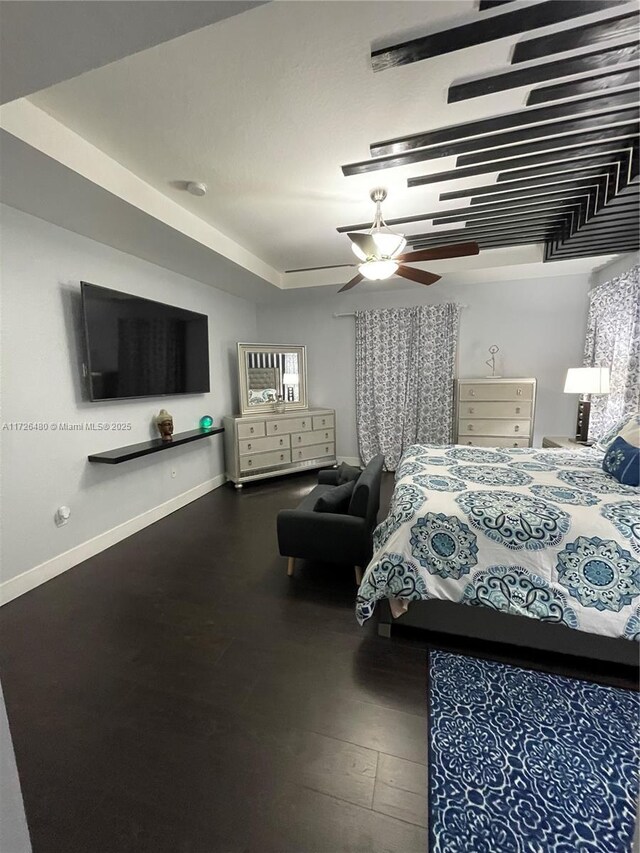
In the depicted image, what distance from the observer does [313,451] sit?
5195mm

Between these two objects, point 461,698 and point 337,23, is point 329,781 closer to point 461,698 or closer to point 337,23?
point 461,698

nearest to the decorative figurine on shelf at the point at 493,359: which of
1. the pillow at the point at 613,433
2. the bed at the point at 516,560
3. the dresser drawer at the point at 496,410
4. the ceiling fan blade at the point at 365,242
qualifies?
the dresser drawer at the point at 496,410

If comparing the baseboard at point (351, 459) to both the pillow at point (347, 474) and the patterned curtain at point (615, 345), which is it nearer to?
the pillow at point (347, 474)

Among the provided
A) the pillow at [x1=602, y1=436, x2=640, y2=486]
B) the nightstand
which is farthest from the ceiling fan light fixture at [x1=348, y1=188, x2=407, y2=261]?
the nightstand

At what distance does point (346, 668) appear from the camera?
5.85 feet

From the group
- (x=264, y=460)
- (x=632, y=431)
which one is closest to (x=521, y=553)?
(x=632, y=431)

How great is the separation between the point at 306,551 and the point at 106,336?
2417mm

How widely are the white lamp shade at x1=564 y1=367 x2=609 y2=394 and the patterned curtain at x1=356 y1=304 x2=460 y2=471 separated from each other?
1.49 metres

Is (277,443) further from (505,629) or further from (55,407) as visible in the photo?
(505,629)

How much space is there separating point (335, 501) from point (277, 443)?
8.02ft

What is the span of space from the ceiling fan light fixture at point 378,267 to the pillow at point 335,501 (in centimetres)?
162

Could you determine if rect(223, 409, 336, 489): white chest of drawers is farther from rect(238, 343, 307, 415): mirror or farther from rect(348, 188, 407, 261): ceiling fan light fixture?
rect(348, 188, 407, 261): ceiling fan light fixture

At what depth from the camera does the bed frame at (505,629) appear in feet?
5.66

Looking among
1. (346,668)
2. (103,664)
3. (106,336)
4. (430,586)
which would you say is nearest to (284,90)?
(106,336)
